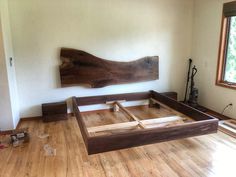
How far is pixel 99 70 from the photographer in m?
4.10

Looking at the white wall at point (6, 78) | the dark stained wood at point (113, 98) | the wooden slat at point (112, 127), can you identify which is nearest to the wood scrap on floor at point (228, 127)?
the dark stained wood at point (113, 98)

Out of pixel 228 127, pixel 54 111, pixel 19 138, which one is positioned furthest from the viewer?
pixel 54 111

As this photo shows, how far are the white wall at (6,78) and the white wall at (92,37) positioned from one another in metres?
0.26

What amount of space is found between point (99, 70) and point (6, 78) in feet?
5.48

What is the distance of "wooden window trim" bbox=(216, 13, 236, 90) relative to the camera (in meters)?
3.76

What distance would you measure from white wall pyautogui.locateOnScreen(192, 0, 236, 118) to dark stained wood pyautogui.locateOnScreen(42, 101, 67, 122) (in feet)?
9.74

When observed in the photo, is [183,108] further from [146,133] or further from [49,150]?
[49,150]

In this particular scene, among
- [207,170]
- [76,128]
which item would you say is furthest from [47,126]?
[207,170]

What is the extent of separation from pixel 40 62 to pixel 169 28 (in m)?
2.80

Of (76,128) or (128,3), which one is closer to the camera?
(76,128)

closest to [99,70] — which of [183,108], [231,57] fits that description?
[183,108]

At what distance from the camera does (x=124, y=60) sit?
430 cm

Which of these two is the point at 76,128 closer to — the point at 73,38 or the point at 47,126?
the point at 47,126

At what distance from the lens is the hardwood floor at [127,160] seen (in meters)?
2.27
